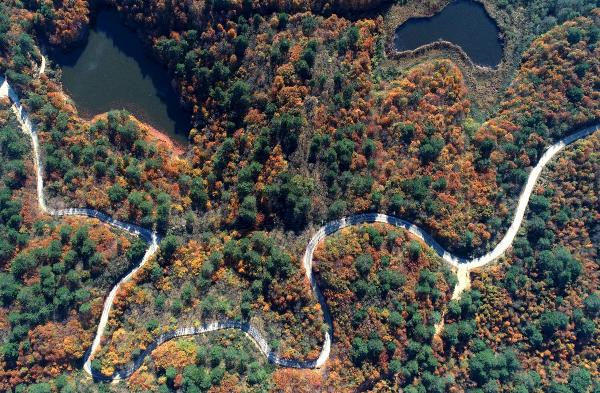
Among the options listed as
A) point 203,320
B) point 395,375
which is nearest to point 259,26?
point 203,320

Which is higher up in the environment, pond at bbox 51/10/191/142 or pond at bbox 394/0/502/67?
pond at bbox 394/0/502/67

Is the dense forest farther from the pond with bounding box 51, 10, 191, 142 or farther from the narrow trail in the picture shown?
the pond with bounding box 51, 10, 191, 142

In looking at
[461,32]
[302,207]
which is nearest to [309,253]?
[302,207]

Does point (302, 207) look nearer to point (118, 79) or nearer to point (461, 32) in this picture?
point (118, 79)

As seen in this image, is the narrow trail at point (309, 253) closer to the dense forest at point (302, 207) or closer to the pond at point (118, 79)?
the dense forest at point (302, 207)

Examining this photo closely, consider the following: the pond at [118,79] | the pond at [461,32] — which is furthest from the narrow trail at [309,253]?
the pond at [461,32]

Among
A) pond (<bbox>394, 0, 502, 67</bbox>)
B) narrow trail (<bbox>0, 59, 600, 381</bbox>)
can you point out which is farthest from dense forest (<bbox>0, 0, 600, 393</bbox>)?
pond (<bbox>394, 0, 502, 67</bbox>)
